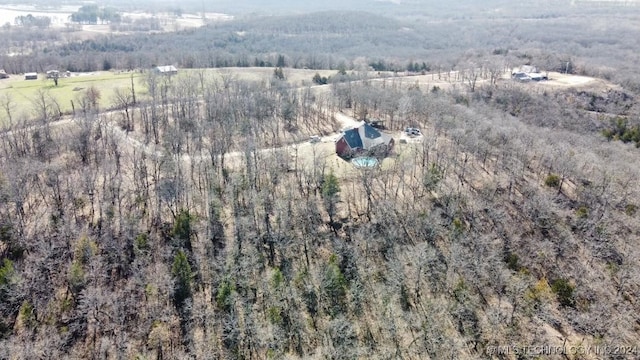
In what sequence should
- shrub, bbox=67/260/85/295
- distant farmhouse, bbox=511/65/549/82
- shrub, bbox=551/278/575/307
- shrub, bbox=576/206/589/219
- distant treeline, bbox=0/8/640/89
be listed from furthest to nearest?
distant treeline, bbox=0/8/640/89 < distant farmhouse, bbox=511/65/549/82 < shrub, bbox=576/206/589/219 < shrub, bbox=551/278/575/307 < shrub, bbox=67/260/85/295

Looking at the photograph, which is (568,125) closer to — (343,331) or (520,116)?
(520,116)

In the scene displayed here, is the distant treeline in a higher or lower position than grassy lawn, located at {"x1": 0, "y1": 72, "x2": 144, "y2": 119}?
higher

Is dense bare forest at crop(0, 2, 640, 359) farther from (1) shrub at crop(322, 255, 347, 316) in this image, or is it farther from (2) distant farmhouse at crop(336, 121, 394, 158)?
(2) distant farmhouse at crop(336, 121, 394, 158)

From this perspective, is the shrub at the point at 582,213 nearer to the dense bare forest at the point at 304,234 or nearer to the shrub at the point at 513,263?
the dense bare forest at the point at 304,234

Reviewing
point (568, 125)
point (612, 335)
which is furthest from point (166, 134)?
point (568, 125)

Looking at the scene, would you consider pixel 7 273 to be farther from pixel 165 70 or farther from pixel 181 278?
pixel 165 70

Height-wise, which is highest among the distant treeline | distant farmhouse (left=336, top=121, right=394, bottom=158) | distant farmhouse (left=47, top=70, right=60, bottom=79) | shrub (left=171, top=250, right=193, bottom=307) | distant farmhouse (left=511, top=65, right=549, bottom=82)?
the distant treeline

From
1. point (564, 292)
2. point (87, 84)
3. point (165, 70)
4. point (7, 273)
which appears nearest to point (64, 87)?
point (87, 84)

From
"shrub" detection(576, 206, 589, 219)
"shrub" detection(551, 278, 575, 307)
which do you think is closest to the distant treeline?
"shrub" detection(576, 206, 589, 219)
